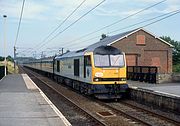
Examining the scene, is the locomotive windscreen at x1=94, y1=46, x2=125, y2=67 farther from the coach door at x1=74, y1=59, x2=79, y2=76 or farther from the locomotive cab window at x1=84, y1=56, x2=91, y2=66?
the coach door at x1=74, y1=59, x2=79, y2=76

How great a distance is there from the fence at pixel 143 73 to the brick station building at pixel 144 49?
12852 mm

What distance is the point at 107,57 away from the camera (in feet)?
64.0

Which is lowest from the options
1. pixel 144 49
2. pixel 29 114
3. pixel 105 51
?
pixel 29 114

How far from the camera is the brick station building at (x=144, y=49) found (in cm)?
4641

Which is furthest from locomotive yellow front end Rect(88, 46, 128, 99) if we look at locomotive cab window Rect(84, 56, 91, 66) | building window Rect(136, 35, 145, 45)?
building window Rect(136, 35, 145, 45)

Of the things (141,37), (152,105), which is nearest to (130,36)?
(141,37)

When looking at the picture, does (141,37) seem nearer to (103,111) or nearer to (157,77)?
(157,77)

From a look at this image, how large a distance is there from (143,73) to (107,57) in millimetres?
10127

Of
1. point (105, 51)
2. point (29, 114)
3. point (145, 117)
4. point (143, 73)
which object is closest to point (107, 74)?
point (105, 51)

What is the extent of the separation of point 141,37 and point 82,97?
27.2 metres

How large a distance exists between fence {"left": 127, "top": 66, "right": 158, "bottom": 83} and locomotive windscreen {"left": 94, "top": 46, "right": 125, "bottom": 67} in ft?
25.9

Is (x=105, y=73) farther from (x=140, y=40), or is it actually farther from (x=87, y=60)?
(x=140, y=40)

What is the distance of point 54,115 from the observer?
1266cm

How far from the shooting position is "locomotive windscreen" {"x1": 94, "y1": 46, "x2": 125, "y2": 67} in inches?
756
